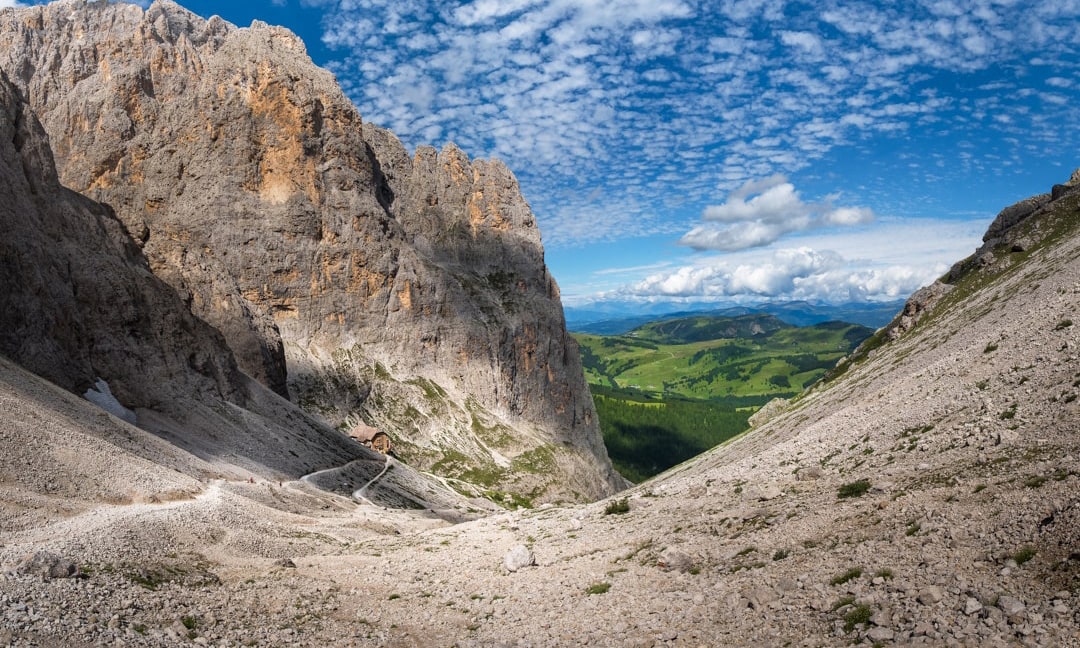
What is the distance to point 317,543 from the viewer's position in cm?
3950

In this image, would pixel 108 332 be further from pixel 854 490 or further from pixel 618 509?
pixel 854 490

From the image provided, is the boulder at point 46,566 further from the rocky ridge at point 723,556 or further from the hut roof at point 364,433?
the hut roof at point 364,433

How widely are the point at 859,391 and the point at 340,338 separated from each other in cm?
12451

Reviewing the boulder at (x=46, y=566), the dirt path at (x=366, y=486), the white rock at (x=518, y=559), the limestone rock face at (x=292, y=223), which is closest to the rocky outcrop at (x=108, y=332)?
the dirt path at (x=366, y=486)

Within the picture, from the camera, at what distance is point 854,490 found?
24.0 metres

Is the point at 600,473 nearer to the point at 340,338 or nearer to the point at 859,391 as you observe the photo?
the point at 340,338

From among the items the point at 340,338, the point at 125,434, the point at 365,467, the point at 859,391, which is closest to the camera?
the point at 859,391

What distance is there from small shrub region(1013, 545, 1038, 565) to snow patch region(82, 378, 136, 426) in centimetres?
7556

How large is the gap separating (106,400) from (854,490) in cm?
7387

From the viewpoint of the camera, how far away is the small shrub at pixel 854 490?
23.6m

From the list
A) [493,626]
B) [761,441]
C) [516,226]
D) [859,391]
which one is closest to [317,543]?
[493,626]

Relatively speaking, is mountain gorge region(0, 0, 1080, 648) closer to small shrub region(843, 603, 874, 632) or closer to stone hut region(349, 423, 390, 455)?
small shrub region(843, 603, 874, 632)

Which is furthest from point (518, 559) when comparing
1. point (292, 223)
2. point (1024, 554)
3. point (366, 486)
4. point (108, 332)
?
point (292, 223)

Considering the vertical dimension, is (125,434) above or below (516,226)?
below
